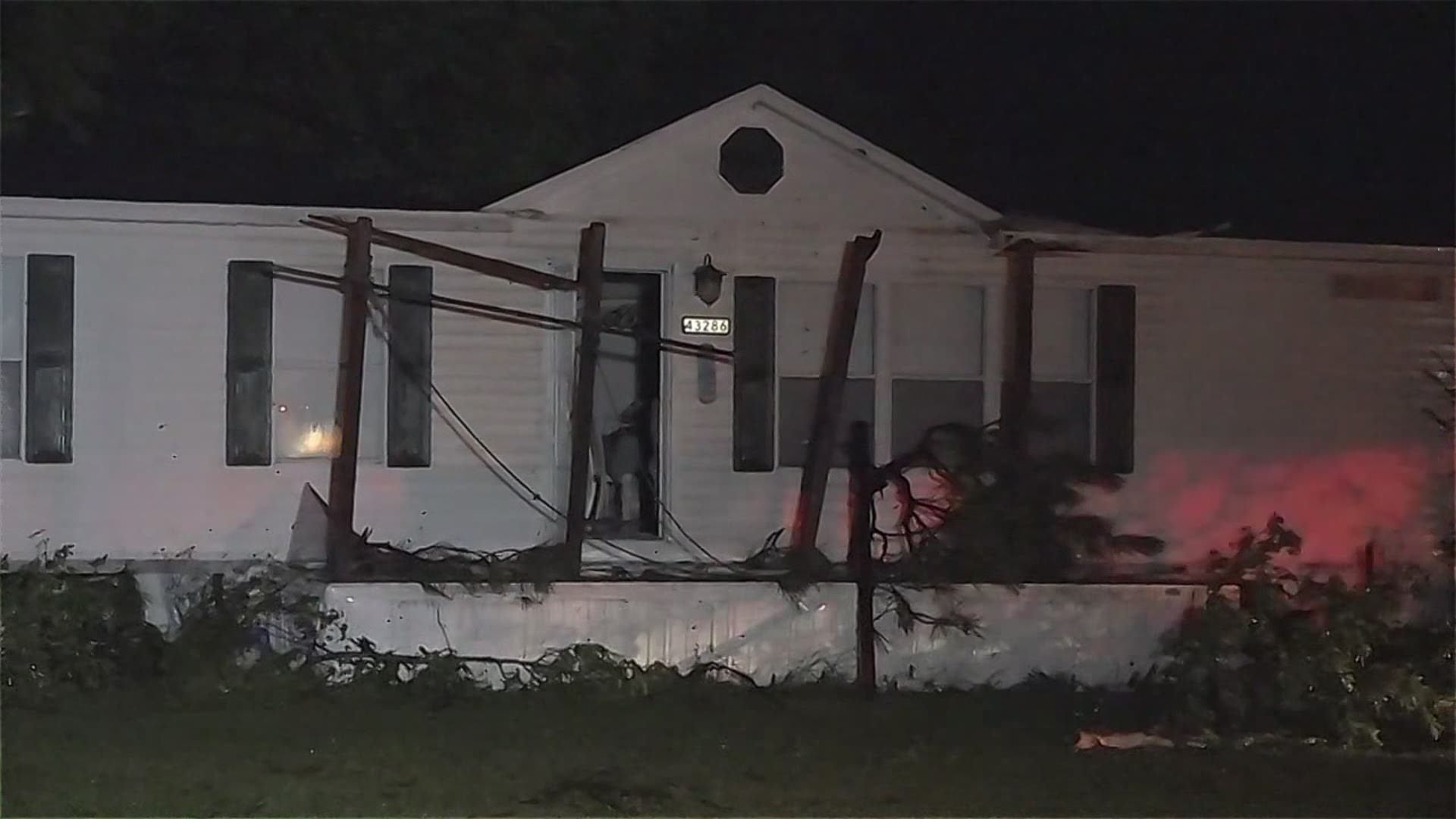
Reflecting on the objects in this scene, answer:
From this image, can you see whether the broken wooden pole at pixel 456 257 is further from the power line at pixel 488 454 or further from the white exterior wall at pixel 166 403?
the power line at pixel 488 454

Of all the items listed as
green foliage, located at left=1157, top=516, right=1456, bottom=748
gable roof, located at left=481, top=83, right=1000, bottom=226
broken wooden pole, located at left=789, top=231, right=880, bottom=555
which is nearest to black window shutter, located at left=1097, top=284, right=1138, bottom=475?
gable roof, located at left=481, top=83, right=1000, bottom=226

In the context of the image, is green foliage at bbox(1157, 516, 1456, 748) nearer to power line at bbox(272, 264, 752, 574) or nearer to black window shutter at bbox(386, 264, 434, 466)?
power line at bbox(272, 264, 752, 574)

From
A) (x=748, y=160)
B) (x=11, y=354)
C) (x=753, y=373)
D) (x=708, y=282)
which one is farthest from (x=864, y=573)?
(x=11, y=354)

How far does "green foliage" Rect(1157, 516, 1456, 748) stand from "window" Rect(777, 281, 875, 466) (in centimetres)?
251

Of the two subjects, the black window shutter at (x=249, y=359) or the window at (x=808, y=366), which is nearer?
the black window shutter at (x=249, y=359)

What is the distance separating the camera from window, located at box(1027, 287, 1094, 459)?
11039 millimetres

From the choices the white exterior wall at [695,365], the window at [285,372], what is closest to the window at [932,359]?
Result: the white exterior wall at [695,365]

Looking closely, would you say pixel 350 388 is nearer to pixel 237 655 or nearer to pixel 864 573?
pixel 237 655

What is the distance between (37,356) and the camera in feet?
32.9

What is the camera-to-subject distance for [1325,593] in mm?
9039

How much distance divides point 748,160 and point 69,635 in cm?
469

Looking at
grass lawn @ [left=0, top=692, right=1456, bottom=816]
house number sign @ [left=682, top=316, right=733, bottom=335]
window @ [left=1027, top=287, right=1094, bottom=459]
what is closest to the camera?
grass lawn @ [left=0, top=692, right=1456, bottom=816]

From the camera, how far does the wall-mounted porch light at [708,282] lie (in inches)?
415

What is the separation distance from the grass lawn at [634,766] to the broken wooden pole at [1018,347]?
6.94ft
